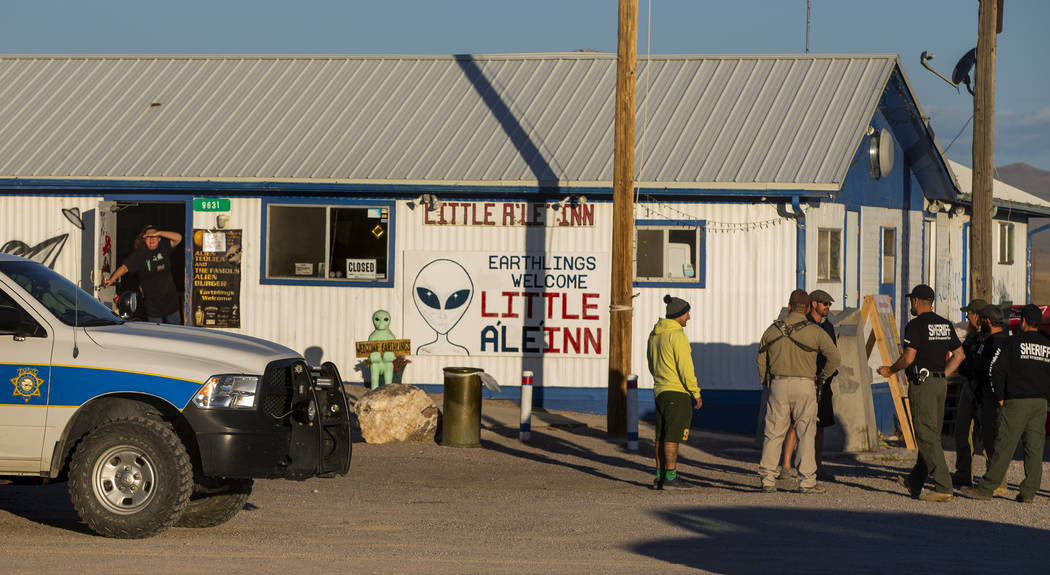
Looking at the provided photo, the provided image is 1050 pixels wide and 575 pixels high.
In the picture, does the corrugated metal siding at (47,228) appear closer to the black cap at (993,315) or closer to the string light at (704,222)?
the string light at (704,222)

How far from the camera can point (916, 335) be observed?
12.5 m

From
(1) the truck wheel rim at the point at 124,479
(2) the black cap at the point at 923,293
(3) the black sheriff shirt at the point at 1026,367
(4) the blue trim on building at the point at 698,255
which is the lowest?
(1) the truck wheel rim at the point at 124,479

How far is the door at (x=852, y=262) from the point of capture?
1991 cm

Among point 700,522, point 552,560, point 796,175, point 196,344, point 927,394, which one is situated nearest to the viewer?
point 552,560

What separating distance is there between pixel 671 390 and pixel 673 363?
9.9 inches

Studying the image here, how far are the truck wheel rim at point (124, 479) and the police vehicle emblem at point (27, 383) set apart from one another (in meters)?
0.70

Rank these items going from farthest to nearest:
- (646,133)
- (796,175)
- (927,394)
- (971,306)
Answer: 1. (646,133)
2. (796,175)
3. (971,306)
4. (927,394)

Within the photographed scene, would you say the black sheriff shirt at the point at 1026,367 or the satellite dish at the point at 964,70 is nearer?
the black sheriff shirt at the point at 1026,367

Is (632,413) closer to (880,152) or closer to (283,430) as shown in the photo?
(283,430)

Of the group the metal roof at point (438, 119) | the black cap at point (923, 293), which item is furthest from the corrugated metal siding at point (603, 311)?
the black cap at point (923, 293)

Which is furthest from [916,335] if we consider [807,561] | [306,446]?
[306,446]

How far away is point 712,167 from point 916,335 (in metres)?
6.35

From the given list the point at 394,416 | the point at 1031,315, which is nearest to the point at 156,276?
the point at 394,416

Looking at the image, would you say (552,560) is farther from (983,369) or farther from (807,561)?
(983,369)
